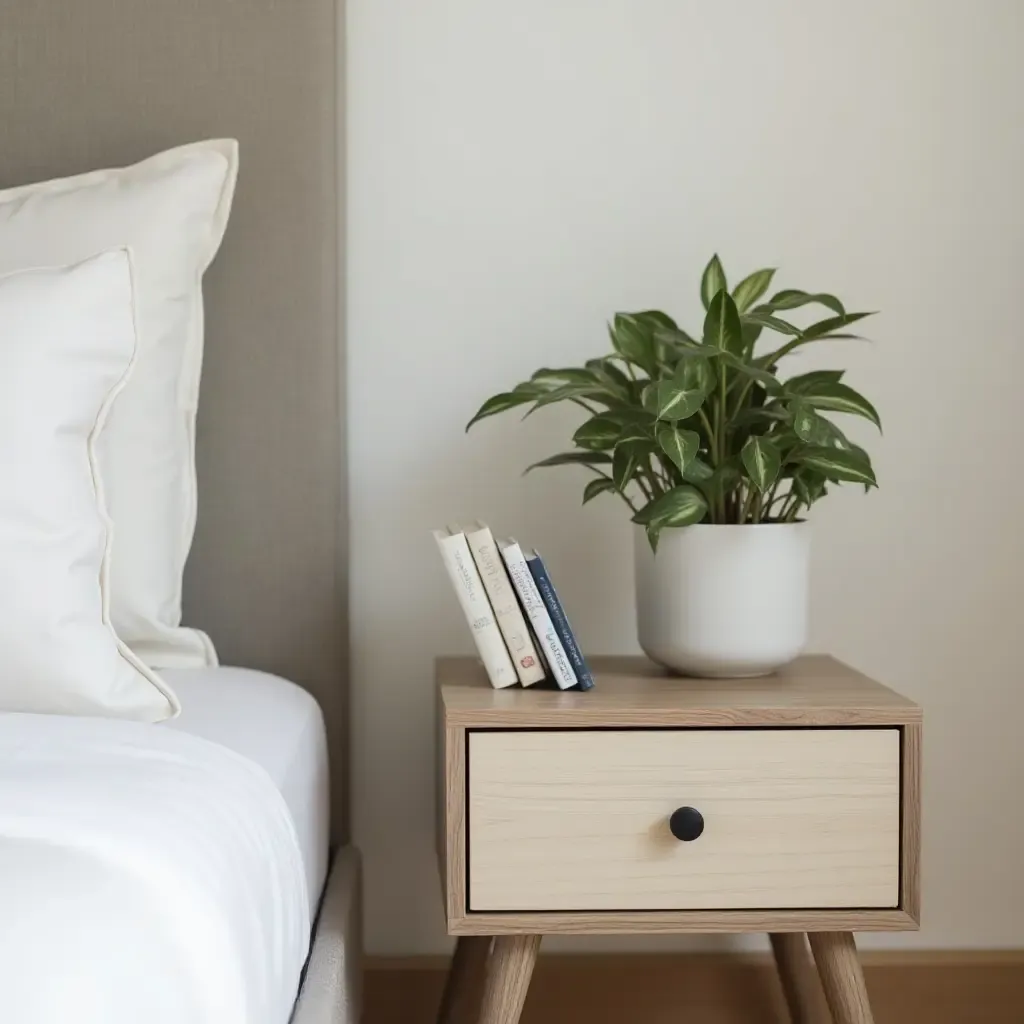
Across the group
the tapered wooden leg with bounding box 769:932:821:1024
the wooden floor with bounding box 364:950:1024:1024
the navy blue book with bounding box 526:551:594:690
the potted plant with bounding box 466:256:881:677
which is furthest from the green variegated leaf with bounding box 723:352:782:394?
the wooden floor with bounding box 364:950:1024:1024

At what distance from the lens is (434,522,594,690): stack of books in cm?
122

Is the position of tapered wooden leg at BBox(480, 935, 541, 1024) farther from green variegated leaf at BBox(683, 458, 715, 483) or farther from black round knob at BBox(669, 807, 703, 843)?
green variegated leaf at BBox(683, 458, 715, 483)

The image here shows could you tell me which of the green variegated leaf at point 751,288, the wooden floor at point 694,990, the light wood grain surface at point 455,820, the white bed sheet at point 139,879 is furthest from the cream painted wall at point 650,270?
the white bed sheet at point 139,879

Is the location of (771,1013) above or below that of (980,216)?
below

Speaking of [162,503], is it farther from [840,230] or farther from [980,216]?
[980,216]

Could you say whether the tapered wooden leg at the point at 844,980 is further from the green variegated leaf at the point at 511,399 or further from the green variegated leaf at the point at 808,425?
the green variegated leaf at the point at 511,399

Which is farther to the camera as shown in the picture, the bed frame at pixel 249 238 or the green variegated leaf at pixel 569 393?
the bed frame at pixel 249 238

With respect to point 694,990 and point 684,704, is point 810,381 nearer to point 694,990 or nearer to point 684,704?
point 684,704

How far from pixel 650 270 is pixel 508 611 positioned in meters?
0.55

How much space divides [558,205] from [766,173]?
0.26 m

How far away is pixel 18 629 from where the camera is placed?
0.97 m

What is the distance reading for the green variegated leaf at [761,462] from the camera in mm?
1139

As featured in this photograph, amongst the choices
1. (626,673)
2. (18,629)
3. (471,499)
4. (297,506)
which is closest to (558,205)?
(471,499)

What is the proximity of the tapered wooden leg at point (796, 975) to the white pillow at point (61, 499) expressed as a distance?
0.80 m
